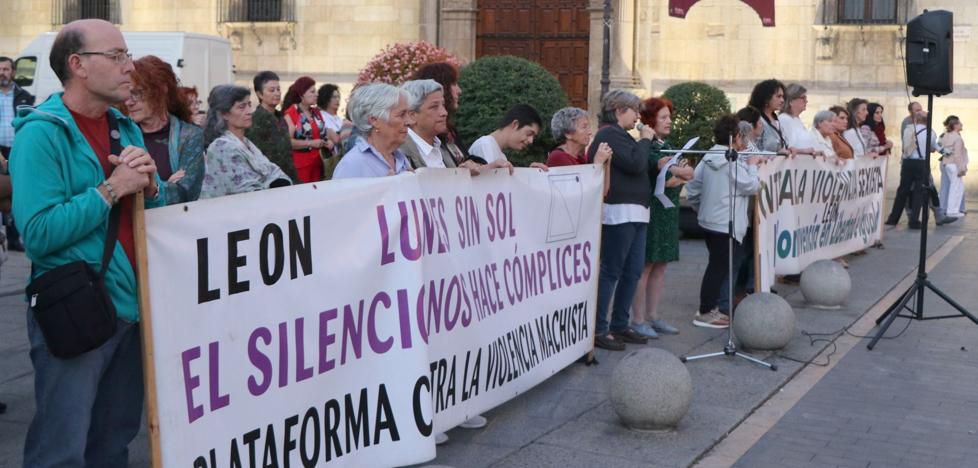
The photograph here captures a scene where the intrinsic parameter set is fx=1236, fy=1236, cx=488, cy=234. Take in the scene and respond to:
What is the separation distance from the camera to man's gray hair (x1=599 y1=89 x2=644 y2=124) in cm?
832

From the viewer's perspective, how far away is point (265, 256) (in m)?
4.32

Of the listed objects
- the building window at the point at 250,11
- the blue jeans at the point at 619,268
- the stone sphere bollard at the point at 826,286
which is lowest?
the stone sphere bollard at the point at 826,286

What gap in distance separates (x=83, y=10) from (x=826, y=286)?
21092 millimetres

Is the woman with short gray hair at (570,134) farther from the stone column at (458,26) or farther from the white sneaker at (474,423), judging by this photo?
the stone column at (458,26)

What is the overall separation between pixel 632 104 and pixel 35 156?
5.23 metres

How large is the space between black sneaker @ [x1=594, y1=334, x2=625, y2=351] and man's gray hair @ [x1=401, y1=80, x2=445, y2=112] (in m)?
2.66

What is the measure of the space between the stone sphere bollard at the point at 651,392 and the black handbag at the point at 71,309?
3.19 m

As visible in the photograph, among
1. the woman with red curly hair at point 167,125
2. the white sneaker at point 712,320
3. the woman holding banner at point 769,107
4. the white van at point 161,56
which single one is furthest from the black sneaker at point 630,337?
the white van at point 161,56

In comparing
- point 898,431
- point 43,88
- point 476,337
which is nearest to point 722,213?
point 898,431

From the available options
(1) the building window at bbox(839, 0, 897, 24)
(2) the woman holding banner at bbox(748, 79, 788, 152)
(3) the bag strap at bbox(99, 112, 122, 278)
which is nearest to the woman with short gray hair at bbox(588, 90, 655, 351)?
(2) the woman holding banner at bbox(748, 79, 788, 152)

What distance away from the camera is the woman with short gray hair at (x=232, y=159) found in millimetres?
6273

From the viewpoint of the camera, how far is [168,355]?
12.8ft

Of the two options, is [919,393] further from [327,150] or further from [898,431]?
[327,150]

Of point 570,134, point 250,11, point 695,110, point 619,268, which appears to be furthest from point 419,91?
point 250,11
